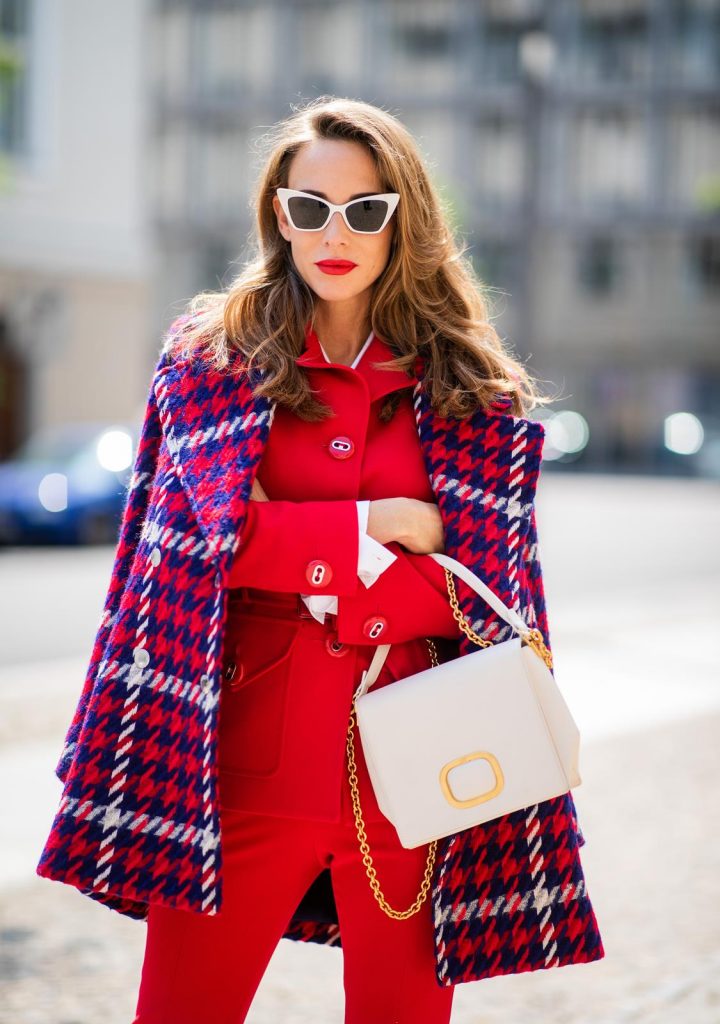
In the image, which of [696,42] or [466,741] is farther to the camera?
[696,42]

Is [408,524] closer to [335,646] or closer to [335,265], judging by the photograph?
[335,646]

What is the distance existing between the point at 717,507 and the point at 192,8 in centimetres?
3097

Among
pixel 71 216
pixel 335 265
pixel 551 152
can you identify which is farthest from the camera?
pixel 551 152

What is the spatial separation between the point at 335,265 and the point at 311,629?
2.05 feet

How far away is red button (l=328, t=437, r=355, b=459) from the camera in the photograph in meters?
2.31

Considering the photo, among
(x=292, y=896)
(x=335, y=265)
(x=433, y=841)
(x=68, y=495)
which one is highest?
(x=335, y=265)

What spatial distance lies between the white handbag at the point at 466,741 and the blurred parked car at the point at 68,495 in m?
13.7

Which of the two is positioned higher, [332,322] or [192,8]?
[192,8]

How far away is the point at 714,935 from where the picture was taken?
4320mm

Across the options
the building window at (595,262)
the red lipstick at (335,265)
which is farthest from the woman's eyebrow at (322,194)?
the building window at (595,262)

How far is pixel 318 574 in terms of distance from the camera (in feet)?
7.25

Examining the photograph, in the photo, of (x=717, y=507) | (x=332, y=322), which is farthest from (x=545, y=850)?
(x=717, y=507)

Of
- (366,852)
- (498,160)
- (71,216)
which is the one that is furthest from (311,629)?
(498,160)

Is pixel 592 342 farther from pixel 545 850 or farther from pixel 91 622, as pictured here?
pixel 545 850
